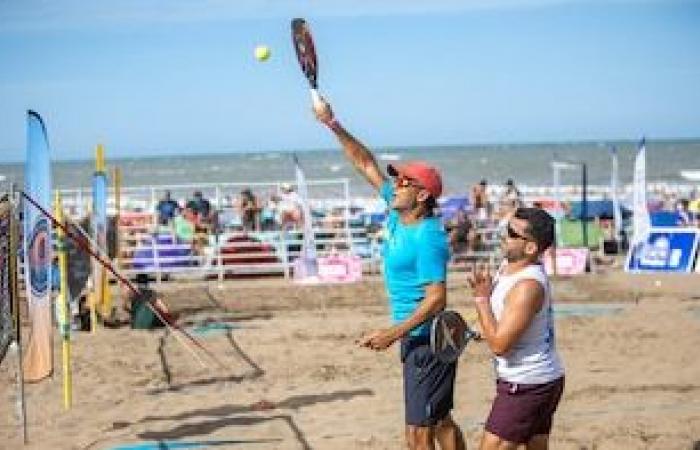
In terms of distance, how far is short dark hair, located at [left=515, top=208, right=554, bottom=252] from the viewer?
168 inches

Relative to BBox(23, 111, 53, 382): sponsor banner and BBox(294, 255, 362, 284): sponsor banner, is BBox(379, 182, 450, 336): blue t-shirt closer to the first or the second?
BBox(23, 111, 53, 382): sponsor banner

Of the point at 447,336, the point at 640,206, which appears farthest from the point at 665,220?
the point at 447,336

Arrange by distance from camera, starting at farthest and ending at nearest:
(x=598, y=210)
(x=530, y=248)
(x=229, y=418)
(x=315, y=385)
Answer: (x=598, y=210) < (x=315, y=385) < (x=229, y=418) < (x=530, y=248)

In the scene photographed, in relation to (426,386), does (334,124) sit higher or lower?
higher

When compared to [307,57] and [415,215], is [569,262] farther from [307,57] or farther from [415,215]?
[415,215]

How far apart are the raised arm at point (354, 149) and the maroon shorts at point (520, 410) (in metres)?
1.53

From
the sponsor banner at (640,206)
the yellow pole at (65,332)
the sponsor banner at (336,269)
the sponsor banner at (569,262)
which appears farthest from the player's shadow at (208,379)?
the sponsor banner at (640,206)

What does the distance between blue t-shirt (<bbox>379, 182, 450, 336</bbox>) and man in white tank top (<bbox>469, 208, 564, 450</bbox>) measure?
14.7 inches

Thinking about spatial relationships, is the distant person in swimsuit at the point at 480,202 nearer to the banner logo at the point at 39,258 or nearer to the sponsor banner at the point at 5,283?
the banner logo at the point at 39,258

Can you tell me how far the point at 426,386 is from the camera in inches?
181

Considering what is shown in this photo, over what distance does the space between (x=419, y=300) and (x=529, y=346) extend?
2.05 feet

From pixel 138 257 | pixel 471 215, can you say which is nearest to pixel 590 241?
pixel 471 215

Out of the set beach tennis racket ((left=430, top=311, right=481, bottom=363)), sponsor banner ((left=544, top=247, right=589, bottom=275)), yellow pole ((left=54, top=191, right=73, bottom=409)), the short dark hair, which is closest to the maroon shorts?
beach tennis racket ((left=430, top=311, right=481, bottom=363))

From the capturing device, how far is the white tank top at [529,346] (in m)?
4.22
